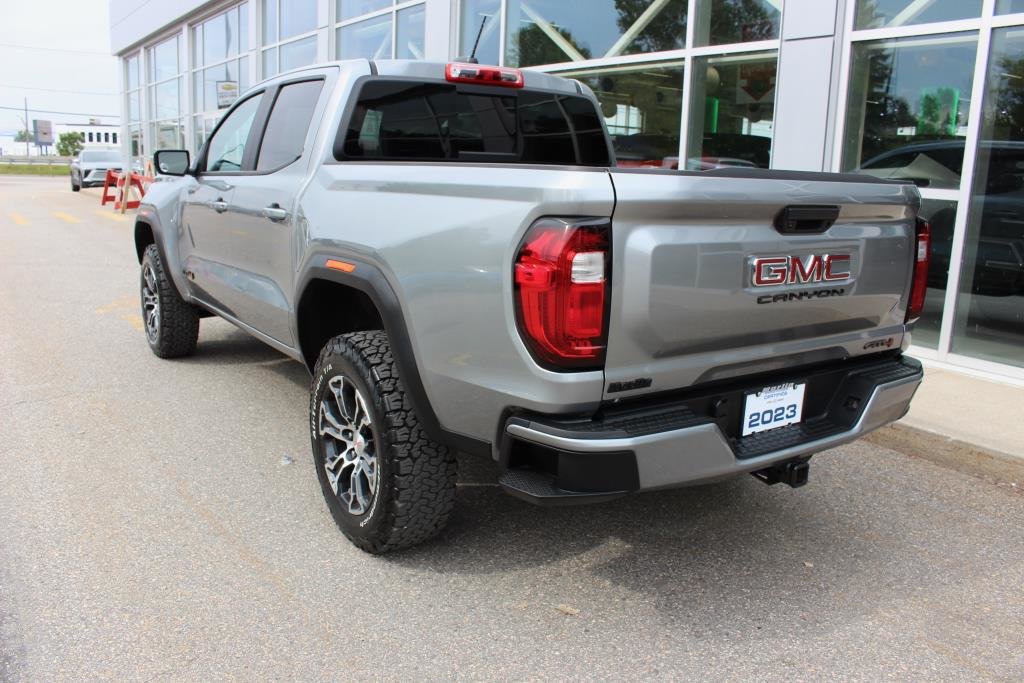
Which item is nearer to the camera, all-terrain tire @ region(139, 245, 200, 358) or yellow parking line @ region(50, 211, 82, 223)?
all-terrain tire @ region(139, 245, 200, 358)

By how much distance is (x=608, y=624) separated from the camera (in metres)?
2.83

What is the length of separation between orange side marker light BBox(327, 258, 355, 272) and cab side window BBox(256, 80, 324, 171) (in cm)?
87

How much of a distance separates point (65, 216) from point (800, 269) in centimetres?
1964

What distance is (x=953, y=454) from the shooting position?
447 centimetres

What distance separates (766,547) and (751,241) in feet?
4.73

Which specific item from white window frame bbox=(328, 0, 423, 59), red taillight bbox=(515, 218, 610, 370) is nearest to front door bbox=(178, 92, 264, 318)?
red taillight bbox=(515, 218, 610, 370)

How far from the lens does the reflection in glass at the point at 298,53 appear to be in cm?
1555

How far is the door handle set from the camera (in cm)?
386

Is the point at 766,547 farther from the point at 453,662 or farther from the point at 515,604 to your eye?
the point at 453,662

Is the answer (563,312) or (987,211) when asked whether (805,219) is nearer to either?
(563,312)

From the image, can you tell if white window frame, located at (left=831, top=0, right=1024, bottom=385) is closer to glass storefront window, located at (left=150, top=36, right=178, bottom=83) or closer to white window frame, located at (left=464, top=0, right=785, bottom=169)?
white window frame, located at (left=464, top=0, right=785, bottom=169)

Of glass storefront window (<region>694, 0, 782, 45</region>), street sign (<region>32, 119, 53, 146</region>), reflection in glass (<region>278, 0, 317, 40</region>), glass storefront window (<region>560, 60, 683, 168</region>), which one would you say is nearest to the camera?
glass storefront window (<region>694, 0, 782, 45</region>)


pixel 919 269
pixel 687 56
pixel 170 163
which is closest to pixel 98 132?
pixel 687 56

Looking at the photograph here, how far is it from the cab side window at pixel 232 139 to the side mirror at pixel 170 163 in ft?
0.64
